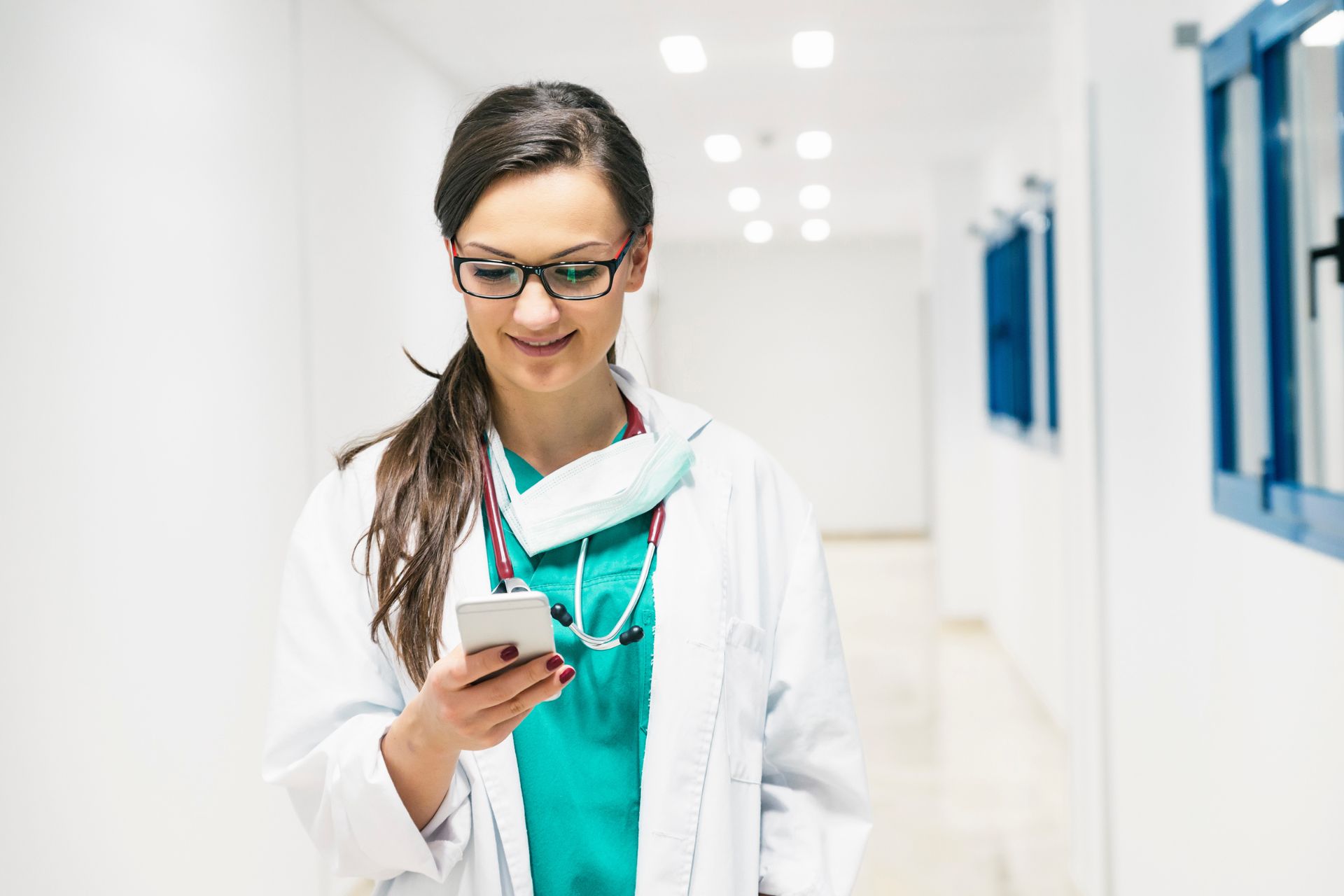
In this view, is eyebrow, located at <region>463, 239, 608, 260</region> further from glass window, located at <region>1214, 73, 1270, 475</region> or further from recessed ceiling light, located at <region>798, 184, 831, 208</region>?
recessed ceiling light, located at <region>798, 184, 831, 208</region>

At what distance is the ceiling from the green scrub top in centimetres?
189

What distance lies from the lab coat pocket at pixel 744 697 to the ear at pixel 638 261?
323mm

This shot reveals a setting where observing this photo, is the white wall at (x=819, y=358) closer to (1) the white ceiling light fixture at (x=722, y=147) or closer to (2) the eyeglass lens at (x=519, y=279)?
(1) the white ceiling light fixture at (x=722, y=147)

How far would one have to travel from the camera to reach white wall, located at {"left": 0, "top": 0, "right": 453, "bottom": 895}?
72.7 inches

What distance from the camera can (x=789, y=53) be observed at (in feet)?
13.0

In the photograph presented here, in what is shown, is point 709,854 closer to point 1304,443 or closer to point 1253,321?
point 1304,443

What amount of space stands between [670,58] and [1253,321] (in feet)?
5.98

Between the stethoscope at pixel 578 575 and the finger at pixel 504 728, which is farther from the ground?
the stethoscope at pixel 578 575

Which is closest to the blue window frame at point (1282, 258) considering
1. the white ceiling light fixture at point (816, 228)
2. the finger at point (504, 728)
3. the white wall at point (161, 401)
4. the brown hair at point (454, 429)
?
the brown hair at point (454, 429)

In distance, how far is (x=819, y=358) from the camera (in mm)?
10609

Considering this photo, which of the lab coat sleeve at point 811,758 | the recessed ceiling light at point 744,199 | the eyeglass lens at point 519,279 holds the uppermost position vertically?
the recessed ceiling light at point 744,199

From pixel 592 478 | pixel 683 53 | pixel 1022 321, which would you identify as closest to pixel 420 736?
pixel 592 478

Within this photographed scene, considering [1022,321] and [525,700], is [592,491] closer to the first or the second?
[525,700]

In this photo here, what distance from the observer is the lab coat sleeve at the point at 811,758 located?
1.11 m
